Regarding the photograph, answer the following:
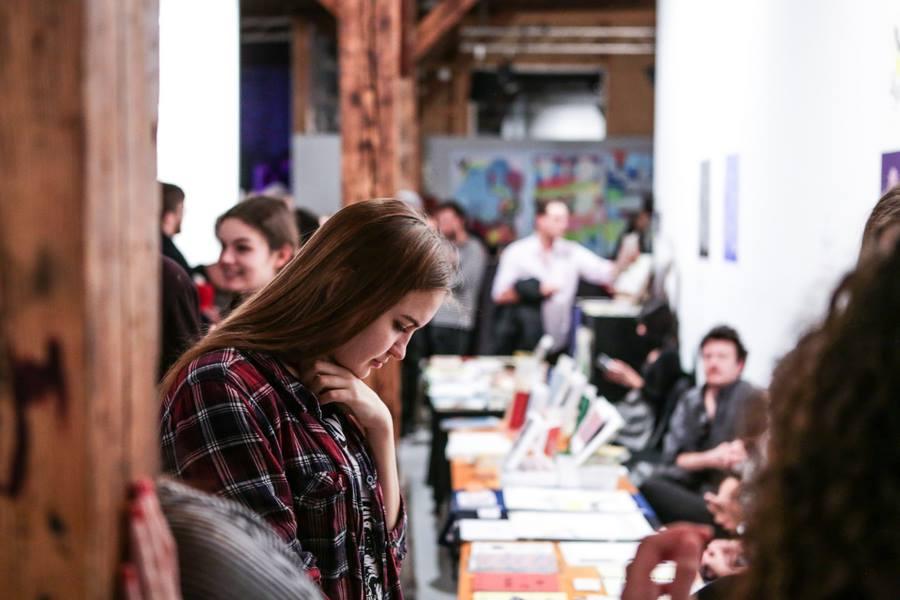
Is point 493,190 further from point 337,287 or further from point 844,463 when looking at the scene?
point 844,463

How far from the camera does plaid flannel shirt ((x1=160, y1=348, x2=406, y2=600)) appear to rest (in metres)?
1.87

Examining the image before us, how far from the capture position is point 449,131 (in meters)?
18.4

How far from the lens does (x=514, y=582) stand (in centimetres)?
300

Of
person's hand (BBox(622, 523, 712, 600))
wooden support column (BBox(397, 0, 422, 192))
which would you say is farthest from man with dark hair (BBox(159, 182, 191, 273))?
person's hand (BBox(622, 523, 712, 600))

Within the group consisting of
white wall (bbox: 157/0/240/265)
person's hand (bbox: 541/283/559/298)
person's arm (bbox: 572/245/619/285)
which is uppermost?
white wall (bbox: 157/0/240/265)

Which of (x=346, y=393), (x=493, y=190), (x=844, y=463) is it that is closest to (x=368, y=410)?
(x=346, y=393)

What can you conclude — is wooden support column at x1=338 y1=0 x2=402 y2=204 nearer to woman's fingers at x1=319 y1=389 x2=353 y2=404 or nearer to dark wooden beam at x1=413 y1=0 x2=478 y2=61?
woman's fingers at x1=319 y1=389 x2=353 y2=404

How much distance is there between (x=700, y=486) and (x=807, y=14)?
1.96m

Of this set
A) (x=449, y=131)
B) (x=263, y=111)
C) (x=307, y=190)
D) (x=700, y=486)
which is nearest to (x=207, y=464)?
(x=700, y=486)

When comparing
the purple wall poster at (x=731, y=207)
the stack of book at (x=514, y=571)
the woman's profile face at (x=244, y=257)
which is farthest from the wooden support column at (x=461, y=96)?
the stack of book at (x=514, y=571)

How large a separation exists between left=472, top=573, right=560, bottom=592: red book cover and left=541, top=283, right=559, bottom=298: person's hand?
213 inches

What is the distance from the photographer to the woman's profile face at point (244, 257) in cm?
395

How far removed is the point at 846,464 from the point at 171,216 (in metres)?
3.55

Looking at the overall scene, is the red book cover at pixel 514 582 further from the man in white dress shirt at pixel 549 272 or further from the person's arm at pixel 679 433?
the man in white dress shirt at pixel 549 272
